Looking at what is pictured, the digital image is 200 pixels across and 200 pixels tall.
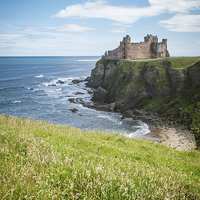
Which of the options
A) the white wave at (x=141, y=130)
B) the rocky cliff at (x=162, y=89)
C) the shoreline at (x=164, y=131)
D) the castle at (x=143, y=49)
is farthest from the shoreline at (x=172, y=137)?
the castle at (x=143, y=49)

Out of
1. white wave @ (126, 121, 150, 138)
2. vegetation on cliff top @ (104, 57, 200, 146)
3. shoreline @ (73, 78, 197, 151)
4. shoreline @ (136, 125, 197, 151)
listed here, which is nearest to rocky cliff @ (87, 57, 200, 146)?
vegetation on cliff top @ (104, 57, 200, 146)

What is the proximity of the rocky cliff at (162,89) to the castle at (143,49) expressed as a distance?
1108 cm

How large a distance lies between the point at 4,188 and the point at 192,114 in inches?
1466

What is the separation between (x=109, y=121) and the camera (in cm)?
3984

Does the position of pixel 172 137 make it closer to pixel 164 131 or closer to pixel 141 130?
pixel 164 131

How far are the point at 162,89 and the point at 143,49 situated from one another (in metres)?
34.0

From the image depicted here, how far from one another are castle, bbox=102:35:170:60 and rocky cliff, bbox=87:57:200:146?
11080 millimetres

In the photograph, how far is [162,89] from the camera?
46.7 meters

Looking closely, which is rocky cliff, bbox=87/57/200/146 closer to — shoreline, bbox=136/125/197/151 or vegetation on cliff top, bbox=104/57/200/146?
vegetation on cliff top, bbox=104/57/200/146

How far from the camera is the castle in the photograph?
72.2 metres

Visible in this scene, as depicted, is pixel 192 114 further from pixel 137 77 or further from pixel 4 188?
pixel 4 188

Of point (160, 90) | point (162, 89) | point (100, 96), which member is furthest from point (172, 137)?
point (100, 96)

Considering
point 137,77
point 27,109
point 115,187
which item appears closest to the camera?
point 115,187

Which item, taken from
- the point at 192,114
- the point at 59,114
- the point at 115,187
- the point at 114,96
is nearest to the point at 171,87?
the point at 192,114
